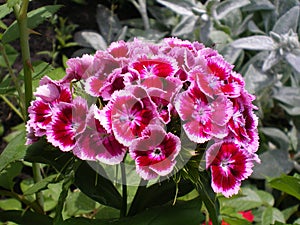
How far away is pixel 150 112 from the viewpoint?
32.0 inches

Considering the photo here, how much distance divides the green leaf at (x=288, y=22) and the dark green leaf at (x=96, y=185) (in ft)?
3.27

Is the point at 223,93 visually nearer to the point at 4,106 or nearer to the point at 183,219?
the point at 183,219

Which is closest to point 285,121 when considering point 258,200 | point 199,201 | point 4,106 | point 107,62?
point 258,200

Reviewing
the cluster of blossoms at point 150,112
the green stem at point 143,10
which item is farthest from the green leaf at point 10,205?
the green stem at point 143,10

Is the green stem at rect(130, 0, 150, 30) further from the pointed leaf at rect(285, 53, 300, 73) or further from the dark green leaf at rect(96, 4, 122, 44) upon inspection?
the pointed leaf at rect(285, 53, 300, 73)

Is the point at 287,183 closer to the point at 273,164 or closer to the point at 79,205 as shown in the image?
the point at 79,205

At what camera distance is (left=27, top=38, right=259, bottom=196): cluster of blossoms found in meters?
0.81

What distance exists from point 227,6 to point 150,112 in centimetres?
112

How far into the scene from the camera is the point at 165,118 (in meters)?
0.81

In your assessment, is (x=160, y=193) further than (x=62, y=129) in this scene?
Yes

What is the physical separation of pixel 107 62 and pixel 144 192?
0.24 metres

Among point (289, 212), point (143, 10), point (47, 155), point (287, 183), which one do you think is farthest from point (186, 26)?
point (47, 155)

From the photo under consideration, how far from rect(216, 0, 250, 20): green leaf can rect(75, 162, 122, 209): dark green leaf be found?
39.1 inches

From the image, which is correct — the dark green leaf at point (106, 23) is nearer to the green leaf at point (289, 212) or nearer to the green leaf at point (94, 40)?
the green leaf at point (94, 40)
